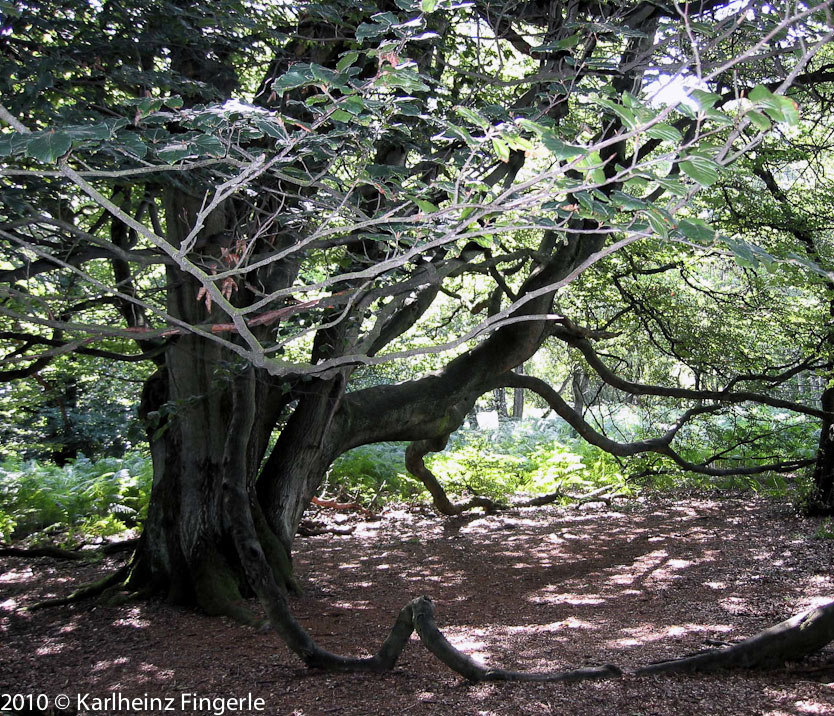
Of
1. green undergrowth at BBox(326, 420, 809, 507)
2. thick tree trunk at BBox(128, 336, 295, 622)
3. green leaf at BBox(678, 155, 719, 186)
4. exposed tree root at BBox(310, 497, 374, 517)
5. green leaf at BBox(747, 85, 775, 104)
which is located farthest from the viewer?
green undergrowth at BBox(326, 420, 809, 507)

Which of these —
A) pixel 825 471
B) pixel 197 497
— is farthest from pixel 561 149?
pixel 825 471

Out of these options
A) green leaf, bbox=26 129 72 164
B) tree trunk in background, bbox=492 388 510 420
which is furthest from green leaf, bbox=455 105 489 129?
tree trunk in background, bbox=492 388 510 420

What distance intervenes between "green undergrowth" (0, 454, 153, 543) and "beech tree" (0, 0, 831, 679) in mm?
2716

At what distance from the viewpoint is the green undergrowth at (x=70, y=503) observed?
8.57 meters

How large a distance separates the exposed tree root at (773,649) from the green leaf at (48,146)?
129 inches

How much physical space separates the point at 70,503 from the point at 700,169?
9270mm

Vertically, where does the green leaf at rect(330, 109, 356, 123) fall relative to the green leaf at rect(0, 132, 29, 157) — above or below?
above

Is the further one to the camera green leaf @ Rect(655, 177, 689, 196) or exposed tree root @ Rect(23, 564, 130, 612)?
exposed tree root @ Rect(23, 564, 130, 612)

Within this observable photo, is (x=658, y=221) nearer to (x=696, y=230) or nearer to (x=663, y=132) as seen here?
(x=696, y=230)

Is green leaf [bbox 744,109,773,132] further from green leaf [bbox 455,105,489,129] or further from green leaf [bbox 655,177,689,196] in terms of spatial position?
green leaf [bbox 455,105,489,129]

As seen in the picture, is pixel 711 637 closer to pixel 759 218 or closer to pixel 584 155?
pixel 584 155

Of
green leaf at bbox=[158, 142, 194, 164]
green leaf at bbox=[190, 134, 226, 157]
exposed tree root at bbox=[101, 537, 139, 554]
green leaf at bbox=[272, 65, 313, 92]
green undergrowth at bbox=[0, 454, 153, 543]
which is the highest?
green leaf at bbox=[272, 65, 313, 92]

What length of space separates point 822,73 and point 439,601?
581 cm

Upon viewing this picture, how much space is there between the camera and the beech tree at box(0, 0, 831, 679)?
2088 mm
